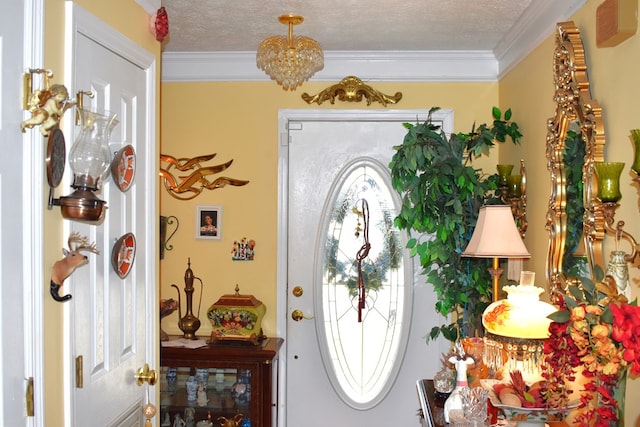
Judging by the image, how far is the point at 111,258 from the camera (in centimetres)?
233

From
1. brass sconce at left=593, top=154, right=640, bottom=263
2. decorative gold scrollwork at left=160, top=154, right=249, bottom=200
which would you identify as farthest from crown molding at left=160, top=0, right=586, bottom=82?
brass sconce at left=593, top=154, right=640, bottom=263

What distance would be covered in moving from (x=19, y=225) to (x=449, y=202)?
7.30ft

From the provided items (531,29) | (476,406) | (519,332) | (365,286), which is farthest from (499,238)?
(365,286)

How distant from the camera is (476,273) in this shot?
3539mm

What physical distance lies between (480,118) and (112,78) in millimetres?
2571

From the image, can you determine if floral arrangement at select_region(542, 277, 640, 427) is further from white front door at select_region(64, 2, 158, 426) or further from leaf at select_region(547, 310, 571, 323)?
white front door at select_region(64, 2, 158, 426)

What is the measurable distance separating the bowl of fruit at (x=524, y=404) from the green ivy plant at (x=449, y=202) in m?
1.31

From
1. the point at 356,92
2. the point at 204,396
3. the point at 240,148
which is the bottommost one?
the point at 204,396

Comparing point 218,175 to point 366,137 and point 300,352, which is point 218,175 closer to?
point 366,137

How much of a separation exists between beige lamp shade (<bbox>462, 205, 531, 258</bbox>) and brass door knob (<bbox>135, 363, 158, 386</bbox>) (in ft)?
4.77

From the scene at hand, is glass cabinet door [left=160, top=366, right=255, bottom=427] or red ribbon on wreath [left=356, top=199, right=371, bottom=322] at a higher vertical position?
red ribbon on wreath [left=356, top=199, right=371, bottom=322]

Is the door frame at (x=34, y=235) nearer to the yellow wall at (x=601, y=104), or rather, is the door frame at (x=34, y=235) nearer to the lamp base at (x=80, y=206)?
the lamp base at (x=80, y=206)

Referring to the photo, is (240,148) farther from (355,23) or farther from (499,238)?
(499,238)

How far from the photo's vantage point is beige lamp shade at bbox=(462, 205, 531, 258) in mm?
2988
